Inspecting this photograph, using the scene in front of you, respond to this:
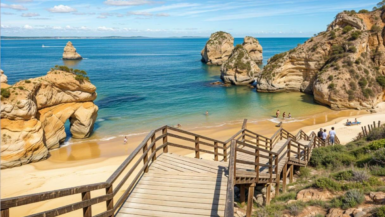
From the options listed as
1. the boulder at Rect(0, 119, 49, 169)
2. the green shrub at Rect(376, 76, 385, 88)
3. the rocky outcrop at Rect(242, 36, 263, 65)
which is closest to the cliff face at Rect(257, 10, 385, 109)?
the green shrub at Rect(376, 76, 385, 88)

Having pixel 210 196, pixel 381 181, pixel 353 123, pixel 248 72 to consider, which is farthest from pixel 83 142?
pixel 248 72

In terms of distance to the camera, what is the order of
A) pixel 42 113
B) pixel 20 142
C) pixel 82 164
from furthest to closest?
pixel 42 113 < pixel 82 164 < pixel 20 142

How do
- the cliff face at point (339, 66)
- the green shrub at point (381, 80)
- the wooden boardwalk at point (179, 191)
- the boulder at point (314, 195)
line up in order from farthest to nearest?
the green shrub at point (381, 80) → the cliff face at point (339, 66) → the boulder at point (314, 195) → the wooden boardwalk at point (179, 191)

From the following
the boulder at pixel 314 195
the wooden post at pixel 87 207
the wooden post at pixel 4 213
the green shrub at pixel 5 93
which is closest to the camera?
the wooden post at pixel 4 213

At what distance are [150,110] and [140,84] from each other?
733 inches

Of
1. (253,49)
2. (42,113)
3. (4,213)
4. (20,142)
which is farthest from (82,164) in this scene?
(253,49)

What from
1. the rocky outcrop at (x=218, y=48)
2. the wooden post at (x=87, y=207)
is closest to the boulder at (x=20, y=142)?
the wooden post at (x=87, y=207)

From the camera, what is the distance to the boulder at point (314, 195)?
24.9 feet

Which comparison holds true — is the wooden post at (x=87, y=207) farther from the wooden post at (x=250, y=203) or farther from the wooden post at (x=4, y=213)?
the wooden post at (x=250, y=203)

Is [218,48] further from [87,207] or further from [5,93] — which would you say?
[87,207]

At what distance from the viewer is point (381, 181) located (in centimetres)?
768

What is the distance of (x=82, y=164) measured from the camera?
1888 cm

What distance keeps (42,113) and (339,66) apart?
35.0 m

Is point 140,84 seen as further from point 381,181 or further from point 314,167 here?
point 381,181
